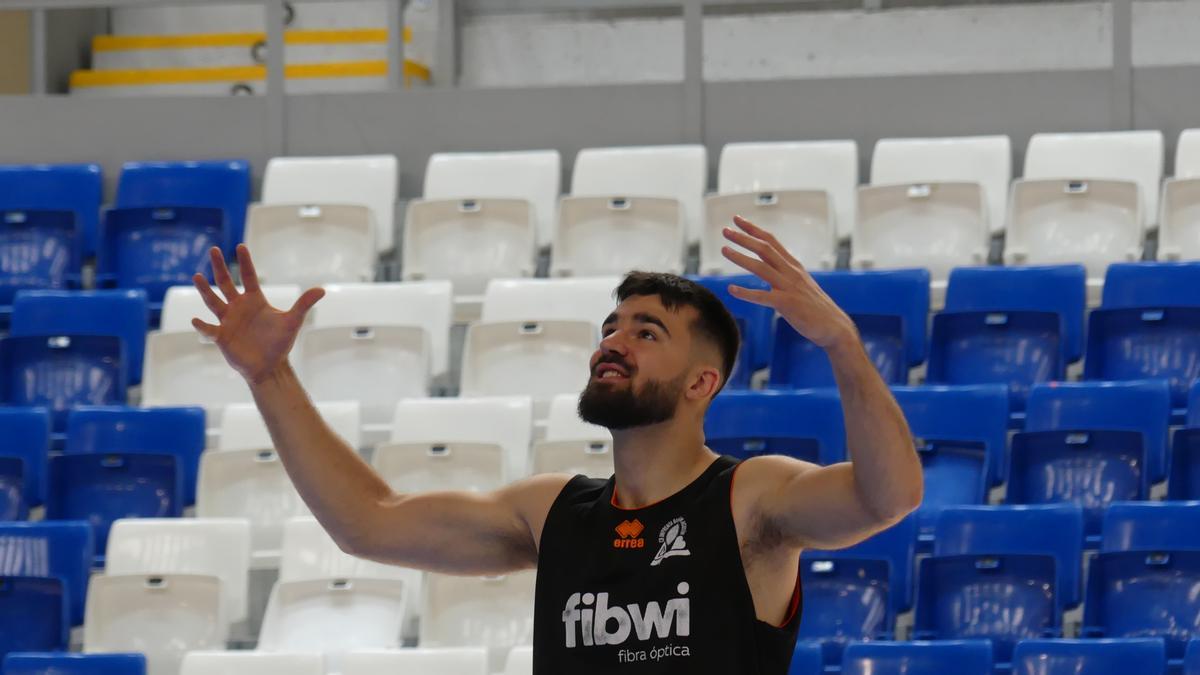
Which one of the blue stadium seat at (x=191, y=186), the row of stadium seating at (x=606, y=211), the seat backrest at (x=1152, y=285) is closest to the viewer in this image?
the seat backrest at (x=1152, y=285)

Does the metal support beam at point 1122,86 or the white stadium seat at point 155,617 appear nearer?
the white stadium seat at point 155,617

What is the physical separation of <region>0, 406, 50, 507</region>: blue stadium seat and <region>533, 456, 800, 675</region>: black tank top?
12.5 feet

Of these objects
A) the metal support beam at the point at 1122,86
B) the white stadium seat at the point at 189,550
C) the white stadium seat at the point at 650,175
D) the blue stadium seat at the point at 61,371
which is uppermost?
the metal support beam at the point at 1122,86

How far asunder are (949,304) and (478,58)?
4.11 meters

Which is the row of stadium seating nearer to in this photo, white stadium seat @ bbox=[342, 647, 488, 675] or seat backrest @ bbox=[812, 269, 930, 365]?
seat backrest @ bbox=[812, 269, 930, 365]

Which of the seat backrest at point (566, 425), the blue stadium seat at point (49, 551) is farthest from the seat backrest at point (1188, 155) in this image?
the blue stadium seat at point (49, 551)

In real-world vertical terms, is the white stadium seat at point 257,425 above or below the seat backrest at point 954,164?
below

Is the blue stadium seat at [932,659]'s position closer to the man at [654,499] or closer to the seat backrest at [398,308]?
the man at [654,499]

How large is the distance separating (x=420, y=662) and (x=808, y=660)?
96 centimetres

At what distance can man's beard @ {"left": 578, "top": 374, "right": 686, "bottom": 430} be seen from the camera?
254 centimetres

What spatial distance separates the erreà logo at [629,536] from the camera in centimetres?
255

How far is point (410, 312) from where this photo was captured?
6.54 meters

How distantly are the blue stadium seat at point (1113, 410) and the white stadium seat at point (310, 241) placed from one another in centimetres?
263

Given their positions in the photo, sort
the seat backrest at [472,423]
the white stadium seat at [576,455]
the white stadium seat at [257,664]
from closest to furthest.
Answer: the white stadium seat at [257,664]
the white stadium seat at [576,455]
the seat backrest at [472,423]
